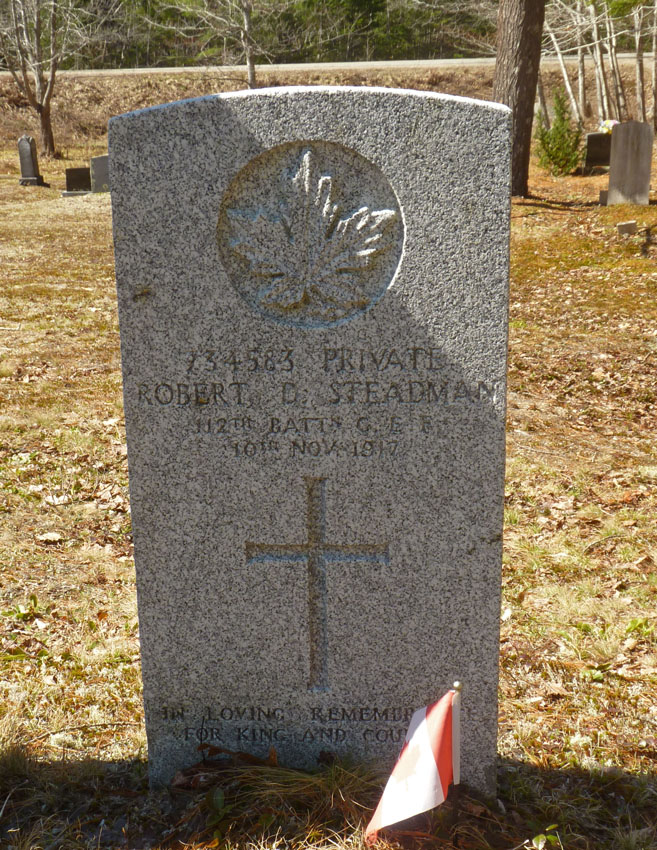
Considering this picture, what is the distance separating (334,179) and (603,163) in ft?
62.4

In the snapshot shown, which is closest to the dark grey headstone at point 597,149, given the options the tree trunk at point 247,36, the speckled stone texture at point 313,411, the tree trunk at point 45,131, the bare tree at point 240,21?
the bare tree at point 240,21

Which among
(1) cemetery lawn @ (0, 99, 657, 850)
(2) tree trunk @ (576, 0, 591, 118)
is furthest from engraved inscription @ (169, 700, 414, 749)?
(2) tree trunk @ (576, 0, 591, 118)

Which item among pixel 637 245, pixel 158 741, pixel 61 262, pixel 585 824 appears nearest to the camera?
pixel 585 824

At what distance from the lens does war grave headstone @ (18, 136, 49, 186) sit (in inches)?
856

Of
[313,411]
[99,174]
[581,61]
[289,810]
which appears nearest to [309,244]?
[313,411]

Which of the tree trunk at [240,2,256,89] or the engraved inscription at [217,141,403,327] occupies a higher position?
the tree trunk at [240,2,256,89]

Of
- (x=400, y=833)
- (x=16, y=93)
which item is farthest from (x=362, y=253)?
(x=16, y=93)

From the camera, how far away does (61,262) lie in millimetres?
12539

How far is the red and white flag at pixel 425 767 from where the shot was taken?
233 cm

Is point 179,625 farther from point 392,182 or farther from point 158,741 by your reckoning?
point 392,182

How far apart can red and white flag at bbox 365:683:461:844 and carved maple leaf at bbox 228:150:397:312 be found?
1.26 meters

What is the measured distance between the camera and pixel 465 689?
8.71 feet

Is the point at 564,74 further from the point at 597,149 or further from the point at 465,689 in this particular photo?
the point at 465,689

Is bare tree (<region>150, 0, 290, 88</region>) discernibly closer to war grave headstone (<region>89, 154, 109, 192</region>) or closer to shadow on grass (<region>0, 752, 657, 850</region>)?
war grave headstone (<region>89, 154, 109, 192</region>)
